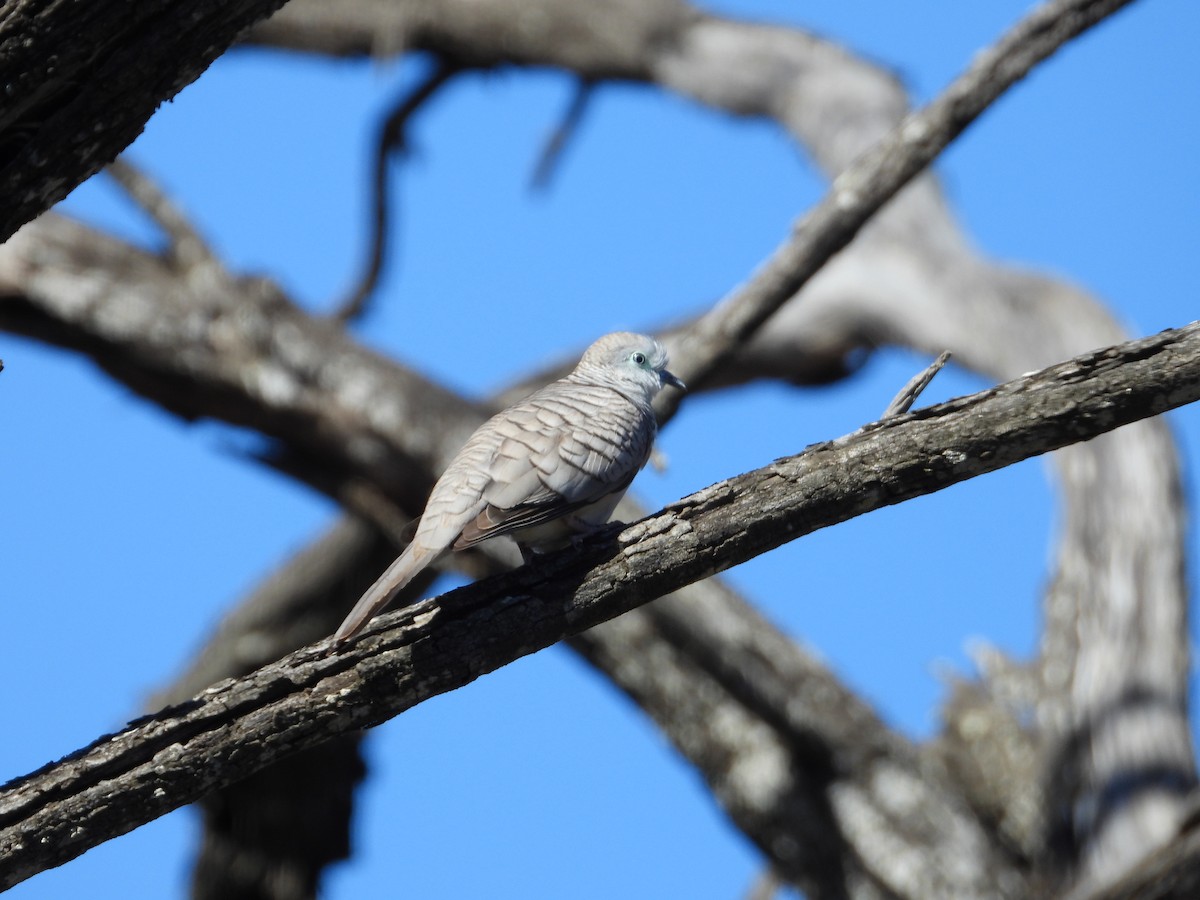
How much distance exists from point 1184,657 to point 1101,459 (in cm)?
101

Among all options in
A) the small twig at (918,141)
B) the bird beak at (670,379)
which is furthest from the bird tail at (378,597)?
the small twig at (918,141)

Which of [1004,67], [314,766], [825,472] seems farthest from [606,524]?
[314,766]

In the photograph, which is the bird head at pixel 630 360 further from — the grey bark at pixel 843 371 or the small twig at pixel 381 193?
the small twig at pixel 381 193

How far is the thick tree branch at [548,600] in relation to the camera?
3.07 meters

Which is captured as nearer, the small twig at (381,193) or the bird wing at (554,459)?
the bird wing at (554,459)

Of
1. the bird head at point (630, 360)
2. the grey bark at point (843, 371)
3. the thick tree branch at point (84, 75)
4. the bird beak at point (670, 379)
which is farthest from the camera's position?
the grey bark at point (843, 371)

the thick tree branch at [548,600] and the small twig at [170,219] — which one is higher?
the small twig at [170,219]

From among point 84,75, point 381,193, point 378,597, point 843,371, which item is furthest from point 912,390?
point 381,193

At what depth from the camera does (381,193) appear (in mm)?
8688

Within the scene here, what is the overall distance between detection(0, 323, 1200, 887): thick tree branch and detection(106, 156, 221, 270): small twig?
200 inches

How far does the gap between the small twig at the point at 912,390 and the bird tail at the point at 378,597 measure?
1207 millimetres

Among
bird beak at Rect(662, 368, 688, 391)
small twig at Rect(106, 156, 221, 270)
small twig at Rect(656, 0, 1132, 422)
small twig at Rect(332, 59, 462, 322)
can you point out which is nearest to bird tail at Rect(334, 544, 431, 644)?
bird beak at Rect(662, 368, 688, 391)

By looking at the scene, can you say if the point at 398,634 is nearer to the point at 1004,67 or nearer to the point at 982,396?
the point at 982,396

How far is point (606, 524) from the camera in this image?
3705mm
